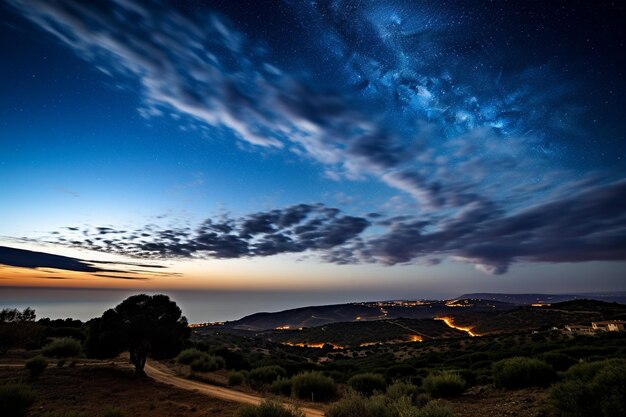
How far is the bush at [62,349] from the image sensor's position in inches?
1073

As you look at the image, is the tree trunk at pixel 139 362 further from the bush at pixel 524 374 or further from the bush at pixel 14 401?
the bush at pixel 524 374

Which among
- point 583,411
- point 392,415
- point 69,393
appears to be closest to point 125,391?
point 69,393

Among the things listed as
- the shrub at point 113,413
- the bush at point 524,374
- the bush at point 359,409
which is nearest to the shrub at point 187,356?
the shrub at point 113,413

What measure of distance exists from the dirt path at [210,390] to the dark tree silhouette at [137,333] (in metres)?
1.78

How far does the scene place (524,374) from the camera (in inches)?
542

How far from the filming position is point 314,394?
17.4 metres

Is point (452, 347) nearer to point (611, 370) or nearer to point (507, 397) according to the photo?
point (507, 397)

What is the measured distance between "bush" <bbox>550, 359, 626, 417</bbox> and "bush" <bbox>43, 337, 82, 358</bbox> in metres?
34.7

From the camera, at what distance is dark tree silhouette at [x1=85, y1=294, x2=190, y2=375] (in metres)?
22.6

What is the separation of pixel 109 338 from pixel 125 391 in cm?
594

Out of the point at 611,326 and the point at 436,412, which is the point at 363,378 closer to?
the point at 436,412

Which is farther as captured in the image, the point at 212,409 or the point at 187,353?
the point at 187,353

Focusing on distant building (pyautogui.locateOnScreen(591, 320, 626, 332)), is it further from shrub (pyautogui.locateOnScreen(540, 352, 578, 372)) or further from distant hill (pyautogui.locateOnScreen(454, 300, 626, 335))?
shrub (pyautogui.locateOnScreen(540, 352, 578, 372))

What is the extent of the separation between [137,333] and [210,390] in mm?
7544
